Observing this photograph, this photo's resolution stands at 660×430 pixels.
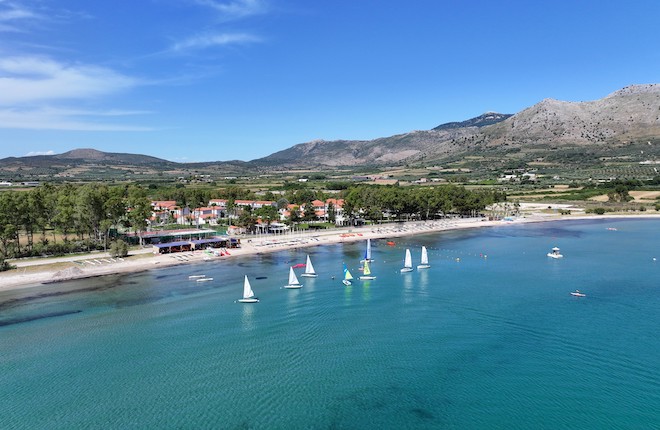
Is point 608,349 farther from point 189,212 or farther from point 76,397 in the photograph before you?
point 189,212

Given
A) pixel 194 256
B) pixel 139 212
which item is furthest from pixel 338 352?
pixel 139 212

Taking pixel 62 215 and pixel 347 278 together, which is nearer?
pixel 347 278

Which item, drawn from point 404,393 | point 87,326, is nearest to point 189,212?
point 87,326

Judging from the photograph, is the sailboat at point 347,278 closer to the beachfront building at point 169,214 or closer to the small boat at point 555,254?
the small boat at point 555,254

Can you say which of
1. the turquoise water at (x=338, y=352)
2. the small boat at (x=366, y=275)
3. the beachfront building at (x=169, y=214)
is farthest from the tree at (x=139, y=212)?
the small boat at (x=366, y=275)

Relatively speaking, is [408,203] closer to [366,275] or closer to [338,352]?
[366,275]

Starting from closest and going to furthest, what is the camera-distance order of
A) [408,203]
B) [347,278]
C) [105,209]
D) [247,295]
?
[247,295]
[347,278]
[105,209]
[408,203]
